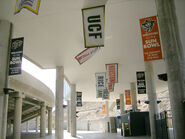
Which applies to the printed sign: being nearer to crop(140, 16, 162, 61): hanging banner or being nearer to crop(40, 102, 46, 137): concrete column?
crop(140, 16, 162, 61): hanging banner

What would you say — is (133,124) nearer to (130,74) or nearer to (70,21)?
(130,74)

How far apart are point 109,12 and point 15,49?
231 inches

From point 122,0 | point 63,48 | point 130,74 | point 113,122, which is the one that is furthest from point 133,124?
point 122,0

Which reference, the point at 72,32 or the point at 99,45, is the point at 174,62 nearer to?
the point at 99,45

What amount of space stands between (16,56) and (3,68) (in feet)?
3.24

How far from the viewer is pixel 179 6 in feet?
40.3

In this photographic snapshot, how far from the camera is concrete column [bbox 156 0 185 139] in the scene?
7906 mm

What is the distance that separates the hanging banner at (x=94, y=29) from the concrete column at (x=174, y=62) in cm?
257

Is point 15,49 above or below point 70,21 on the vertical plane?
below

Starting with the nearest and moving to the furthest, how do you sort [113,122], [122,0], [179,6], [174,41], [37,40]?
[174,41] → [122,0] → [179,6] → [37,40] → [113,122]

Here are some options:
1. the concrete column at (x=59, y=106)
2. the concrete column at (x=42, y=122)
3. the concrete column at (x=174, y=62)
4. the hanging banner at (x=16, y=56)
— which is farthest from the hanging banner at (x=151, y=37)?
the concrete column at (x=42, y=122)

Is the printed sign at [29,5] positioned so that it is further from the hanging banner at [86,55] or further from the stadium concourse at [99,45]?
the hanging banner at [86,55]

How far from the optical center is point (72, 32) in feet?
49.4

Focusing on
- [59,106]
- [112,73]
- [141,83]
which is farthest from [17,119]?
[141,83]
